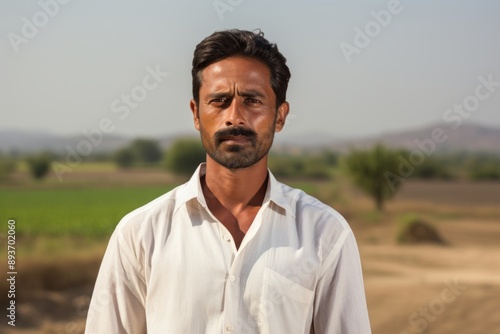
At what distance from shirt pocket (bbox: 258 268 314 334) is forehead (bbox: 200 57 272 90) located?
55cm

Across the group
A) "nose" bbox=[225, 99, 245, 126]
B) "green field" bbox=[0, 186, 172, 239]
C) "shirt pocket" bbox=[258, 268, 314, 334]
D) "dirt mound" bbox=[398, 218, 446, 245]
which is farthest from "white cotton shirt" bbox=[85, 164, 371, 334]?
"dirt mound" bbox=[398, 218, 446, 245]

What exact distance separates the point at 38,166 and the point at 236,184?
81.6 ft

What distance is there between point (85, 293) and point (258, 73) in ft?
53.0

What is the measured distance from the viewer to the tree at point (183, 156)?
1100 inches

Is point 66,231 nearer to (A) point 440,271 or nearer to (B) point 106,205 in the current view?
(B) point 106,205

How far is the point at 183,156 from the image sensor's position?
2858 cm

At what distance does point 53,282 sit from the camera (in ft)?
59.0

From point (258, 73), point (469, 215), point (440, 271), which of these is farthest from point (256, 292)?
point (469, 215)

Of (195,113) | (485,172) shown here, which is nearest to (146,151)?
(485,172)

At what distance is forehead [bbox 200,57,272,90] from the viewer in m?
2.24

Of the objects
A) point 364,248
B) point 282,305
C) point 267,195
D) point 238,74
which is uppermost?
point 238,74

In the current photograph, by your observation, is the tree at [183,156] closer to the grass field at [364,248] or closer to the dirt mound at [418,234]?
the grass field at [364,248]

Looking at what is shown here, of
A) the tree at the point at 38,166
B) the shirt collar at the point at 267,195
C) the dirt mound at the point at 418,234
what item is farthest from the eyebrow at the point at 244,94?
the tree at the point at 38,166

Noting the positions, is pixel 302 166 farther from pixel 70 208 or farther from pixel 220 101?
pixel 220 101
